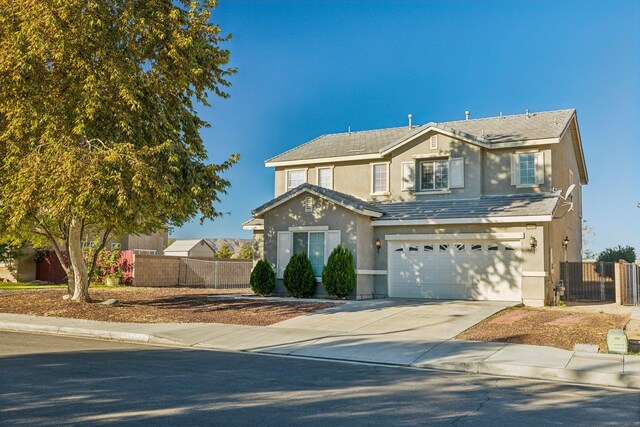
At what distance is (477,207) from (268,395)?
1535cm

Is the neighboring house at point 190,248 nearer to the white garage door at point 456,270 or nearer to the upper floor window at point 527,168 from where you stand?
the white garage door at point 456,270

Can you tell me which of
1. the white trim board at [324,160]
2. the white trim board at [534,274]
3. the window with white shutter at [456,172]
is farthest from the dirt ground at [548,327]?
the white trim board at [324,160]

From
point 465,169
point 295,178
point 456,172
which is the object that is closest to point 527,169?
point 465,169

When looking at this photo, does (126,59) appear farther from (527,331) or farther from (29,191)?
(527,331)

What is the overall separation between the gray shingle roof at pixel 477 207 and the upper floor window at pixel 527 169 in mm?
561

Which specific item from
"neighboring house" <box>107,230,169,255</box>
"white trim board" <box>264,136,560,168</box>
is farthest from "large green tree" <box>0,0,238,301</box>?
"neighboring house" <box>107,230,169,255</box>

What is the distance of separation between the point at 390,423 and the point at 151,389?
3473 millimetres

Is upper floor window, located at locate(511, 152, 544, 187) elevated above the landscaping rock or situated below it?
above

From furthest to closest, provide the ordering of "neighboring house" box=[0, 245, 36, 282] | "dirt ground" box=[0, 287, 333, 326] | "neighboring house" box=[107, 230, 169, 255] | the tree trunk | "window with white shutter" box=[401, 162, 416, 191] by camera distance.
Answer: "neighboring house" box=[107, 230, 169, 255], "neighboring house" box=[0, 245, 36, 282], "window with white shutter" box=[401, 162, 416, 191], the tree trunk, "dirt ground" box=[0, 287, 333, 326]

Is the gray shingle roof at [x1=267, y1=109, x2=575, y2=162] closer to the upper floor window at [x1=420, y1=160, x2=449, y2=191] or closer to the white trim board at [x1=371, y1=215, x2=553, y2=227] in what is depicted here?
the upper floor window at [x1=420, y1=160, x2=449, y2=191]

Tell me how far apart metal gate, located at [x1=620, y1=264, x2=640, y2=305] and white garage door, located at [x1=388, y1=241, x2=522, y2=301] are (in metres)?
4.50

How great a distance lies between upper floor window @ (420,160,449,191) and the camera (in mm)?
24078

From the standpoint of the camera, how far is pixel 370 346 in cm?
1270

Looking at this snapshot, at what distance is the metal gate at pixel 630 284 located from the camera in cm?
2161
